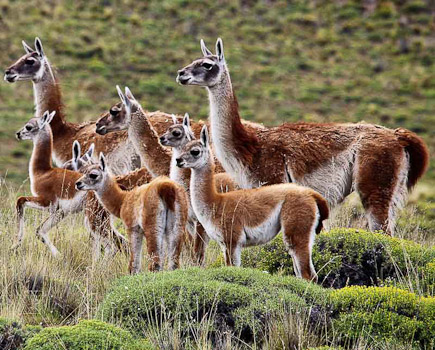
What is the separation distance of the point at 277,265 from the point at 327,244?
1.96 ft

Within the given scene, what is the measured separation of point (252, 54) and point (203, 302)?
30.4m

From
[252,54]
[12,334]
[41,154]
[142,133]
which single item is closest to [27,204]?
[41,154]

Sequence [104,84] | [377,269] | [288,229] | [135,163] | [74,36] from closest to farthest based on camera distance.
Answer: [288,229], [377,269], [135,163], [104,84], [74,36]

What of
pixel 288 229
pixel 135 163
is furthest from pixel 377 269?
pixel 135 163

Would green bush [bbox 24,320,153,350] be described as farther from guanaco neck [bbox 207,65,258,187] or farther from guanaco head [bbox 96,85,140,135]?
guanaco head [bbox 96,85,140,135]

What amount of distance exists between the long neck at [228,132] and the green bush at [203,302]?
→ 297cm

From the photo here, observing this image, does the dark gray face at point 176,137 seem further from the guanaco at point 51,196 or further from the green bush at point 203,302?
the green bush at point 203,302

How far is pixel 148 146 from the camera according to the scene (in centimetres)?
1048

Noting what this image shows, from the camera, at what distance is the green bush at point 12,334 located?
6105 mm

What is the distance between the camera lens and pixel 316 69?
35.2 metres

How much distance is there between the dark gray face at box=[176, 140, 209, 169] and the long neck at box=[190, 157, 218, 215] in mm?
71

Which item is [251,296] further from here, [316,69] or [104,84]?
[316,69]

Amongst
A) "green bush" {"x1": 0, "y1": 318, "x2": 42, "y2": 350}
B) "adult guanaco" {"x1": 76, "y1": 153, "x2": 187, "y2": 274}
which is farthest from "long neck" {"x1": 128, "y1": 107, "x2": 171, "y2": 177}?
"green bush" {"x1": 0, "y1": 318, "x2": 42, "y2": 350}

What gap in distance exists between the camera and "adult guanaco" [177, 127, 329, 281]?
7551mm
